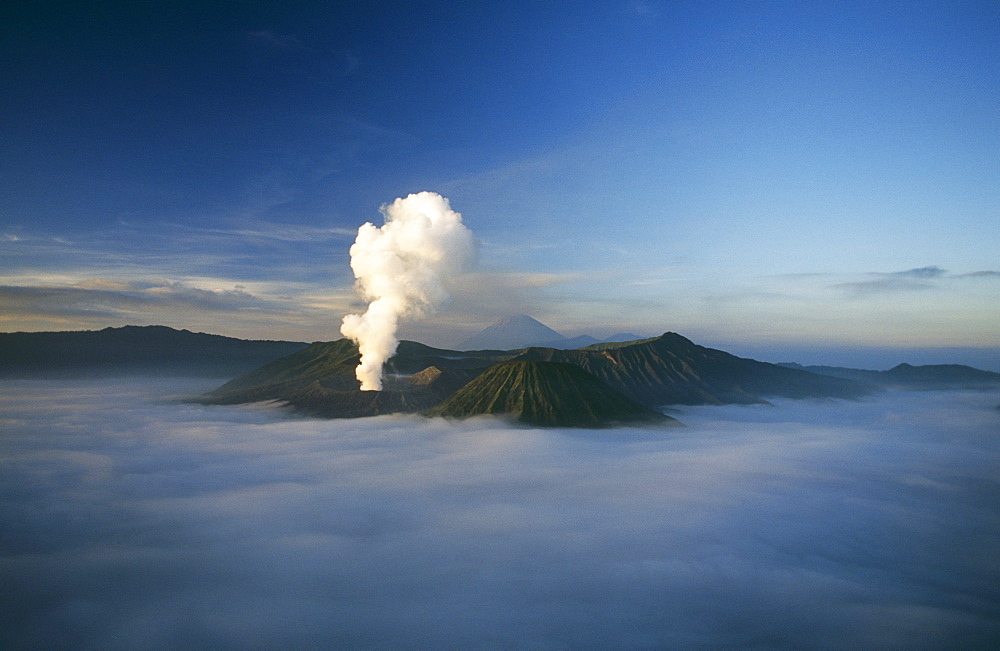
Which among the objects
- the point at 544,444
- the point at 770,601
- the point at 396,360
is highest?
the point at 396,360

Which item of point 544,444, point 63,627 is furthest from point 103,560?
point 544,444

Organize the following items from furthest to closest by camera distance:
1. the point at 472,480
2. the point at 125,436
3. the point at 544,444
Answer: the point at 125,436 < the point at 544,444 < the point at 472,480

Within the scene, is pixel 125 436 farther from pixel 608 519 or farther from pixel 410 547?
pixel 608 519

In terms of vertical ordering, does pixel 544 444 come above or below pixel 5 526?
above

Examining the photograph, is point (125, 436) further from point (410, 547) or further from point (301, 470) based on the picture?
point (410, 547)

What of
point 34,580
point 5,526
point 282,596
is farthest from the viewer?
point 5,526

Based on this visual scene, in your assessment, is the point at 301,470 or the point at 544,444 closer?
the point at 301,470
